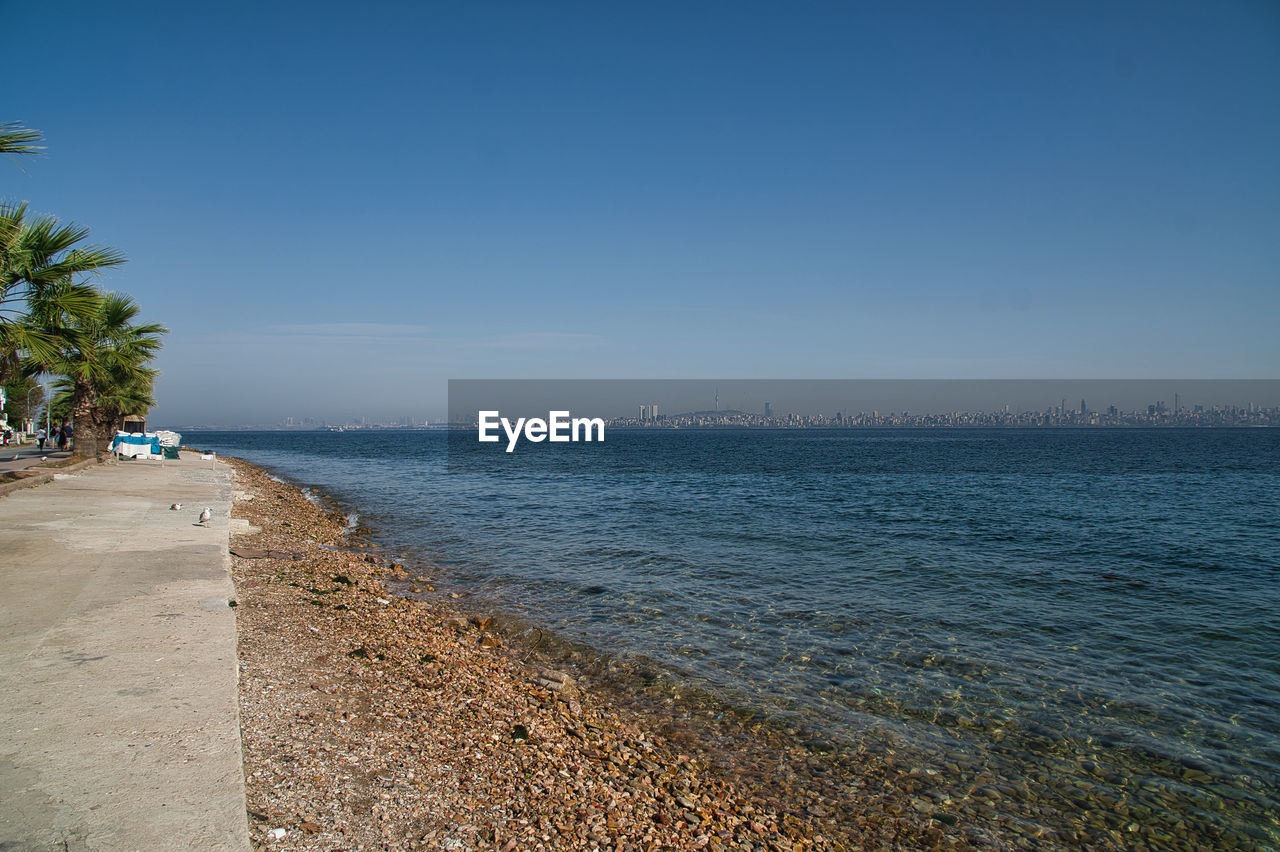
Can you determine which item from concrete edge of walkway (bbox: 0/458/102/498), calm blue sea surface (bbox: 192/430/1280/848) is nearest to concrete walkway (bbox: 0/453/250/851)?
calm blue sea surface (bbox: 192/430/1280/848)

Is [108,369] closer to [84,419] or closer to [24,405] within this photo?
[84,419]

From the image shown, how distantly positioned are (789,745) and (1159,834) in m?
3.34

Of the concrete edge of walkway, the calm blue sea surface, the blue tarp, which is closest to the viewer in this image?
the calm blue sea surface

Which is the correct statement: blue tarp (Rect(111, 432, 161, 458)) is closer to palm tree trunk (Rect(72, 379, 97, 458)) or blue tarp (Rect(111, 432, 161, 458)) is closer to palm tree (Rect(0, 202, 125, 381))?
palm tree trunk (Rect(72, 379, 97, 458))

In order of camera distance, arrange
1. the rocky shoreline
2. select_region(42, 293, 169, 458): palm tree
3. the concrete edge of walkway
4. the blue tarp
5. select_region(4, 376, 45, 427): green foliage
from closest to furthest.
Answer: the rocky shoreline < the concrete edge of walkway < select_region(42, 293, 169, 458): palm tree < the blue tarp < select_region(4, 376, 45, 427): green foliage

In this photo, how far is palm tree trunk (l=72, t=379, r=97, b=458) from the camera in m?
28.7

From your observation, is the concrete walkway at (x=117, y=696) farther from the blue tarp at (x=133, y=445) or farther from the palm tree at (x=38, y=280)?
the blue tarp at (x=133, y=445)

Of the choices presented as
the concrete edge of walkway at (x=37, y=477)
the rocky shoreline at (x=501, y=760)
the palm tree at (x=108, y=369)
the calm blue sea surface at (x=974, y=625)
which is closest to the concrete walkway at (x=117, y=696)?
the rocky shoreline at (x=501, y=760)

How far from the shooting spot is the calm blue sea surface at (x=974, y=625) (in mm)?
7082

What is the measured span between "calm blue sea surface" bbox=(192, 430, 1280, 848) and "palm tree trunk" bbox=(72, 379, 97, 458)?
12029 millimetres

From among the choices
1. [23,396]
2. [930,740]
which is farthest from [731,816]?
[23,396]

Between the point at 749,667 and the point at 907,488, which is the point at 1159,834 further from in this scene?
the point at 907,488

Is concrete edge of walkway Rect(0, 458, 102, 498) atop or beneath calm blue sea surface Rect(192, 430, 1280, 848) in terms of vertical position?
atop

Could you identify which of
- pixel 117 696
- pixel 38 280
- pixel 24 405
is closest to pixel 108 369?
pixel 38 280
